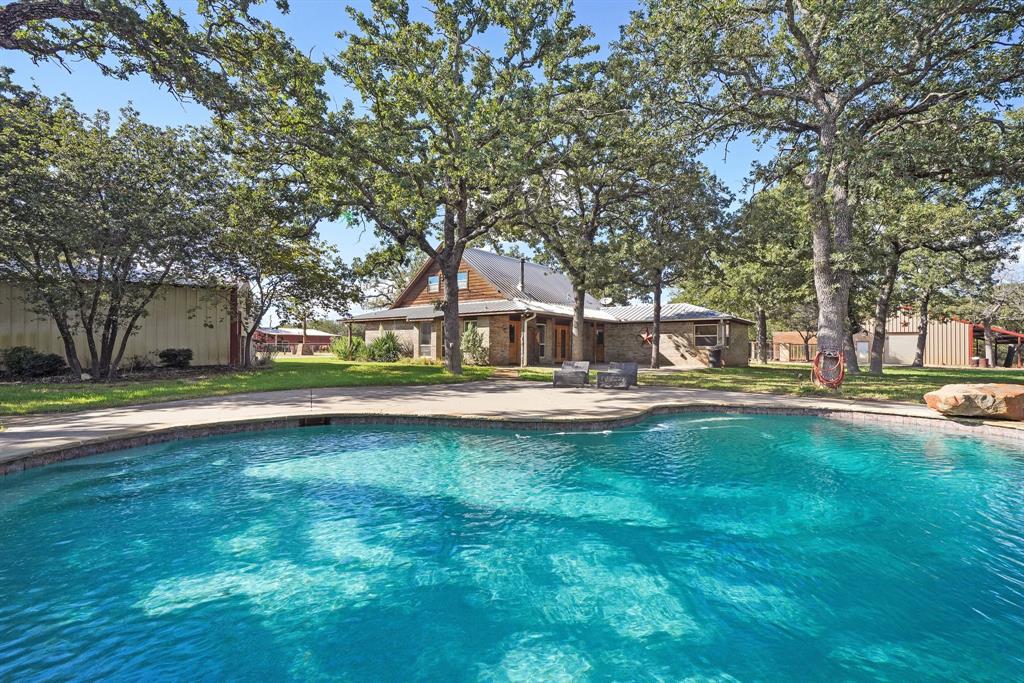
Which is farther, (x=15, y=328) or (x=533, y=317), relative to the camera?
(x=533, y=317)

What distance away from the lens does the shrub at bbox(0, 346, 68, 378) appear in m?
15.1

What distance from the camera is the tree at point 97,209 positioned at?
12781 mm

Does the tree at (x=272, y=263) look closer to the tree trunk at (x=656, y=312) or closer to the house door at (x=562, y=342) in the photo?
the house door at (x=562, y=342)

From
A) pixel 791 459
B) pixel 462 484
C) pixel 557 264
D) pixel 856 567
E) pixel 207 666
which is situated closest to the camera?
pixel 207 666

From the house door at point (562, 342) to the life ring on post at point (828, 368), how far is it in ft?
46.8

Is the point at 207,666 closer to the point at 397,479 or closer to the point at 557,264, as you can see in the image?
the point at 397,479

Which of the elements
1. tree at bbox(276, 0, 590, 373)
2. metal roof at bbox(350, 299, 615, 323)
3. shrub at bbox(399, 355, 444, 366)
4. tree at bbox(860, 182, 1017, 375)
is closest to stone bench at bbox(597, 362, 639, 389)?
tree at bbox(276, 0, 590, 373)

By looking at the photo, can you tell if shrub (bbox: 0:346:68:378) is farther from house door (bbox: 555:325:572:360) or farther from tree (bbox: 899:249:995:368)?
tree (bbox: 899:249:995:368)

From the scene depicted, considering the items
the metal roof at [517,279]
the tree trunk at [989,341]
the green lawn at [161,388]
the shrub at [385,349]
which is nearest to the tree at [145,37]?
the green lawn at [161,388]

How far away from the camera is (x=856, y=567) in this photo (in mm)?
4316

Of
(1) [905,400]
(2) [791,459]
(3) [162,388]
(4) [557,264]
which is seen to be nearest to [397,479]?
(2) [791,459]

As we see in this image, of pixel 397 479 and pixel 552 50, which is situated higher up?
pixel 552 50

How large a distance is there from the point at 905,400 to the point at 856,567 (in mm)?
11160

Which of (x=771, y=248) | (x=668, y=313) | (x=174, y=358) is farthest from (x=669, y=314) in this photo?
(x=174, y=358)
